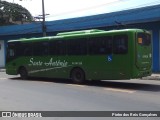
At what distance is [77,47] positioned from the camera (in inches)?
762

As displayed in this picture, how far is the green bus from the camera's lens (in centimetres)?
1669

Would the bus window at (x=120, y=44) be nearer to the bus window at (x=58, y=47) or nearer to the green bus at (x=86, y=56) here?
the green bus at (x=86, y=56)

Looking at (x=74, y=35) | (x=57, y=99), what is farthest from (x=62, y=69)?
(x=57, y=99)

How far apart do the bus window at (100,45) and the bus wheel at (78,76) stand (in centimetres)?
138

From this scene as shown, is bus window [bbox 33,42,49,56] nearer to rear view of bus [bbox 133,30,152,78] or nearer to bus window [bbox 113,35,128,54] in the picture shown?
bus window [bbox 113,35,128,54]

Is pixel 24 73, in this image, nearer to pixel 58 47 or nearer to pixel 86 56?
pixel 58 47

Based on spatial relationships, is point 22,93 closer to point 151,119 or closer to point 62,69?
point 62,69

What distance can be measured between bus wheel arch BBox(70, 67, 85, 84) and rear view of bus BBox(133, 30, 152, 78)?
3.48 metres

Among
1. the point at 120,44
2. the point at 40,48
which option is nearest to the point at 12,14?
the point at 40,48

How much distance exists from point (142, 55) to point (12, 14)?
49348 millimetres

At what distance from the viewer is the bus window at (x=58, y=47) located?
2030cm

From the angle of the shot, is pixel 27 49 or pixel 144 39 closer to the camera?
pixel 144 39

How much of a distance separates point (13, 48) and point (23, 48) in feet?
3.71

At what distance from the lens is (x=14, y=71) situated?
24.1 m
